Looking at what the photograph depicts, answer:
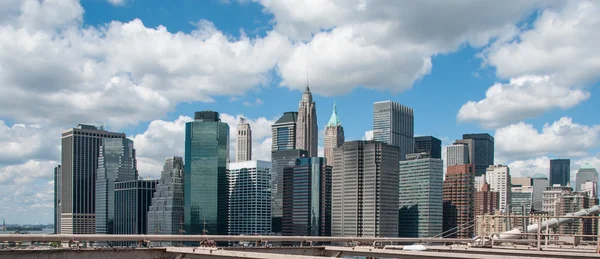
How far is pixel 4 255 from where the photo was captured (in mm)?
17531

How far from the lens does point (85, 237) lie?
74.0ft

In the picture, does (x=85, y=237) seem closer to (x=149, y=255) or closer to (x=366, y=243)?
(x=149, y=255)

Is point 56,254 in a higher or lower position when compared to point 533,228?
higher

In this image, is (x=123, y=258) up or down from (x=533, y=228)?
up

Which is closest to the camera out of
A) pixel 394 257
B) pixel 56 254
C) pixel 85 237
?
pixel 56 254

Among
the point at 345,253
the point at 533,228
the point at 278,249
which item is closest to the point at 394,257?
the point at 345,253

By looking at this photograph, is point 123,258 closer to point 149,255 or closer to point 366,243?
point 149,255

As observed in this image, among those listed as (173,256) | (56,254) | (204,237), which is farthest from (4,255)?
(204,237)

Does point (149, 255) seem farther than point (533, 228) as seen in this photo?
No

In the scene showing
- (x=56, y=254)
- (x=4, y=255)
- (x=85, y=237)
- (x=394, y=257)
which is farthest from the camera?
(x=85, y=237)

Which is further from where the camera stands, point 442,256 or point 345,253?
point 345,253

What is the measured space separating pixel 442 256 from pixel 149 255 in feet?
27.1

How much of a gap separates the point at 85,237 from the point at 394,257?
33.1 feet

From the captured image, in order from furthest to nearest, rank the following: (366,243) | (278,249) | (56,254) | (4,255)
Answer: (366,243), (278,249), (56,254), (4,255)
